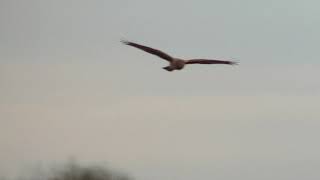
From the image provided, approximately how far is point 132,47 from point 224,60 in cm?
37

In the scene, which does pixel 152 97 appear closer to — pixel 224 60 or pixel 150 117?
pixel 150 117

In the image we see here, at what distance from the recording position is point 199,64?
3.46m

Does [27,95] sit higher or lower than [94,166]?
higher

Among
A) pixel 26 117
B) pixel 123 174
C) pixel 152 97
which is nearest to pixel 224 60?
pixel 152 97

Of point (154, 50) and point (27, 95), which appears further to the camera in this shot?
point (27, 95)

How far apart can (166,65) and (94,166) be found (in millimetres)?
493

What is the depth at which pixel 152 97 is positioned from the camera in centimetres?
352

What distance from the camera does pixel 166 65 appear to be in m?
3.44

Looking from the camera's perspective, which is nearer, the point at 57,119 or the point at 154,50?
the point at 154,50

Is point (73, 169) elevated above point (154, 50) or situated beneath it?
situated beneath

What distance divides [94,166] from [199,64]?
58 centimetres

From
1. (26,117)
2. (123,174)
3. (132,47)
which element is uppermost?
(132,47)

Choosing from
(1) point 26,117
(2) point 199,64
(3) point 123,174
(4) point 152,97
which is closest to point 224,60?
(2) point 199,64

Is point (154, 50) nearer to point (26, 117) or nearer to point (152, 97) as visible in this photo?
point (152, 97)
